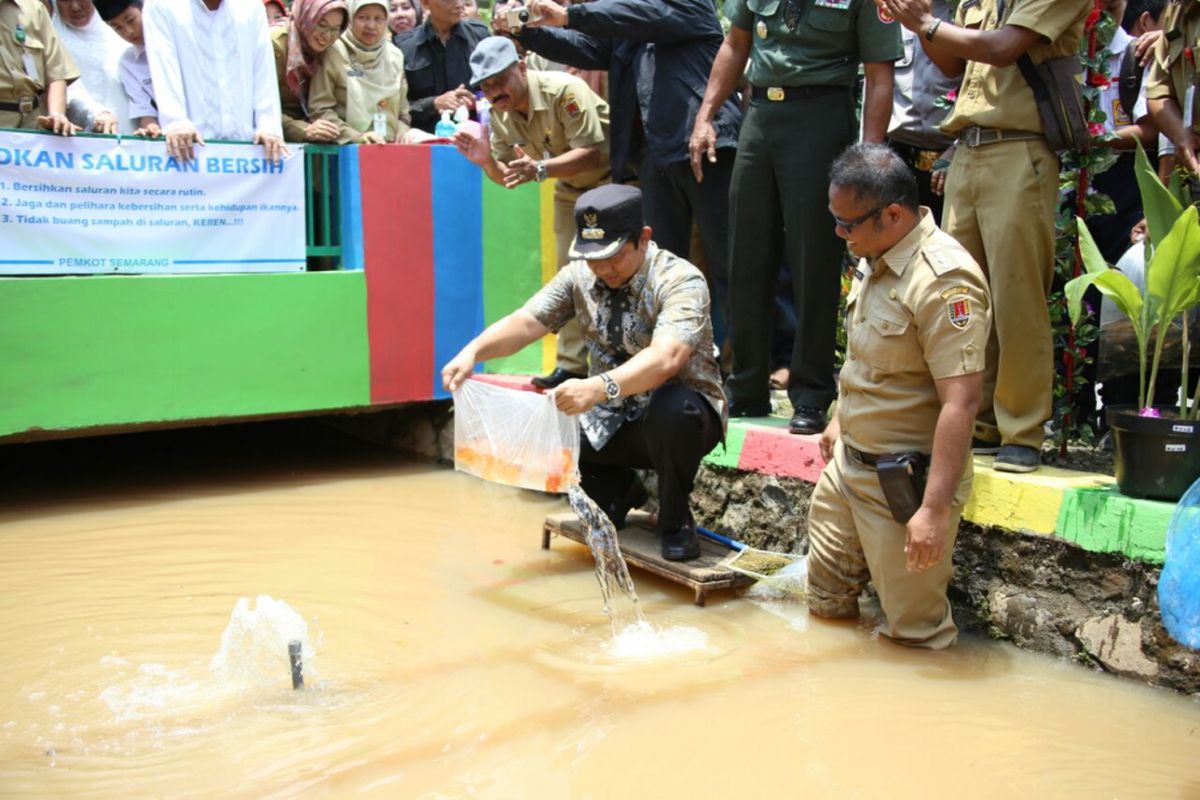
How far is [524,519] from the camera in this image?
6156 mm

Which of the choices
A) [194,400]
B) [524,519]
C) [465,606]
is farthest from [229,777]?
[194,400]

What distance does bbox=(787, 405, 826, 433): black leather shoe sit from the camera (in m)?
5.21

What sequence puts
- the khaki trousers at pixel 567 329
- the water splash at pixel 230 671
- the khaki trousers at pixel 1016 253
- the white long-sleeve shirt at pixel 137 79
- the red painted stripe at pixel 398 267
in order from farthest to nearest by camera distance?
the red painted stripe at pixel 398 267, the white long-sleeve shirt at pixel 137 79, the khaki trousers at pixel 567 329, the khaki trousers at pixel 1016 253, the water splash at pixel 230 671

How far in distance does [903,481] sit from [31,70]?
4814mm

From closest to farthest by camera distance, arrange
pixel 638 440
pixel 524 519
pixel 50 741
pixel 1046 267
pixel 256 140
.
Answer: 1. pixel 50 741
2. pixel 1046 267
3. pixel 638 440
4. pixel 524 519
5. pixel 256 140

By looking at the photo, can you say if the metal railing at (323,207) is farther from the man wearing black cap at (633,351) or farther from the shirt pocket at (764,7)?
the shirt pocket at (764,7)

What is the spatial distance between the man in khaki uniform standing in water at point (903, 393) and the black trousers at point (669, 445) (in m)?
0.62

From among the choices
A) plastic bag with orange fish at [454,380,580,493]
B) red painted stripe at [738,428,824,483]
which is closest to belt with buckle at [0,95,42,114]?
plastic bag with orange fish at [454,380,580,493]

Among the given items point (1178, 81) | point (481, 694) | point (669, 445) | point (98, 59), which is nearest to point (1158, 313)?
point (1178, 81)

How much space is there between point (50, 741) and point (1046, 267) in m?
3.71

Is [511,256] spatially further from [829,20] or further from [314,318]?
[829,20]

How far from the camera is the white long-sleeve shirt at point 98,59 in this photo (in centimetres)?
683

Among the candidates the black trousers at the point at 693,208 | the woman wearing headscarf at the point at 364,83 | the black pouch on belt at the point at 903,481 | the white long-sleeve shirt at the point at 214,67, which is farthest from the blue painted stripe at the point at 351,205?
the black pouch on belt at the point at 903,481

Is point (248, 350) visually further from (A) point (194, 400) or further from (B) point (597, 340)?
(B) point (597, 340)
